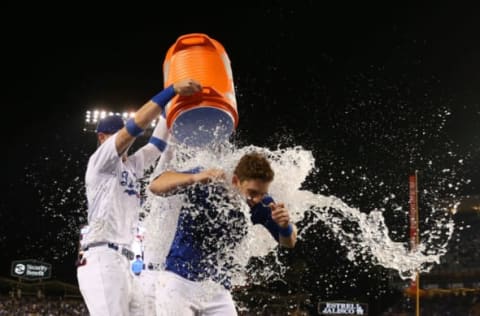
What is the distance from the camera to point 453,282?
109ft

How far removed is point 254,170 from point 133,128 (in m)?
1.09

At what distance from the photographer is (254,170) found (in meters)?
3.60

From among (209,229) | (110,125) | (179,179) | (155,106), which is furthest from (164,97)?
(209,229)

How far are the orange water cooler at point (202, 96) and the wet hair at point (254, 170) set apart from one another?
34.6 inches

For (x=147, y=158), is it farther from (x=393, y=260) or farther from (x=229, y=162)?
(x=393, y=260)

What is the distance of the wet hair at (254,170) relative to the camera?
3602mm

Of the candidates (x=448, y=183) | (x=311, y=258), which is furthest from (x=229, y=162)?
(x=448, y=183)

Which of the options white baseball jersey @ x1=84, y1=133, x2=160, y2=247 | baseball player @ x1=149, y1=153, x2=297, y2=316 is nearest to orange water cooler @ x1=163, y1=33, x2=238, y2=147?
white baseball jersey @ x1=84, y1=133, x2=160, y2=247

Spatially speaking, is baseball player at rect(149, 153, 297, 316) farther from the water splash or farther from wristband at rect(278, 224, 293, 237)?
the water splash

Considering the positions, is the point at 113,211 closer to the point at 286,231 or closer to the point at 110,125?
the point at 110,125

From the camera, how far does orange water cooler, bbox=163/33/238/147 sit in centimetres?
443

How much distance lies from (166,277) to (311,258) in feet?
127

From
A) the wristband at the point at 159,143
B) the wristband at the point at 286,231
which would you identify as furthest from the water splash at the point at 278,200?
the wristband at the point at 286,231

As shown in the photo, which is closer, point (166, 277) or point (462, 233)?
point (166, 277)
